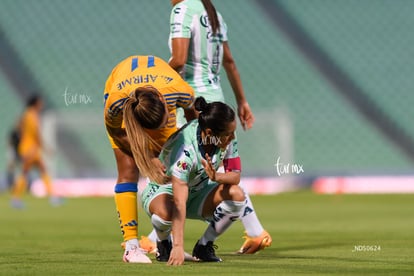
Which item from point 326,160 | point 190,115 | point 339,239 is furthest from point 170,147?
point 326,160

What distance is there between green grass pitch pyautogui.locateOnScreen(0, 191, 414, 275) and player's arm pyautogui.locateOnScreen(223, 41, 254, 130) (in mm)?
1018

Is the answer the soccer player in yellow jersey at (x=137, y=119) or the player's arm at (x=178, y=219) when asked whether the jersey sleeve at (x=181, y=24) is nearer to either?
the soccer player in yellow jersey at (x=137, y=119)

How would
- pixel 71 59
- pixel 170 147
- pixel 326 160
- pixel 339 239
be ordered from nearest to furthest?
pixel 170 147, pixel 339 239, pixel 326 160, pixel 71 59

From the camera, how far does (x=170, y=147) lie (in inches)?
234

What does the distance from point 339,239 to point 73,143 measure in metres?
13.9

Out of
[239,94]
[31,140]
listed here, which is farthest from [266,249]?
[31,140]

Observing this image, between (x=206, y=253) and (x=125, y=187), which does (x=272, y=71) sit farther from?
(x=206, y=253)

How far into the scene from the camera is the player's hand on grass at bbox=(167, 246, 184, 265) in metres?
5.52

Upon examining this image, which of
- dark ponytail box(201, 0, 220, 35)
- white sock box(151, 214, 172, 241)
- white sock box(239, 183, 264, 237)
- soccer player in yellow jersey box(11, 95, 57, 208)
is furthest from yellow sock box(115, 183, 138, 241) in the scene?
soccer player in yellow jersey box(11, 95, 57, 208)

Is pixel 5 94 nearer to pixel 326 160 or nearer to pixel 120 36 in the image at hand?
pixel 120 36

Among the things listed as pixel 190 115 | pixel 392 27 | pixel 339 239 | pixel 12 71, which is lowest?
pixel 339 239

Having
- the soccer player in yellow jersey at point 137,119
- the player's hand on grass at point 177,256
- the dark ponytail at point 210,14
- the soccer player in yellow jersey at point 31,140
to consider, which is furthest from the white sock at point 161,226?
the soccer player in yellow jersey at point 31,140

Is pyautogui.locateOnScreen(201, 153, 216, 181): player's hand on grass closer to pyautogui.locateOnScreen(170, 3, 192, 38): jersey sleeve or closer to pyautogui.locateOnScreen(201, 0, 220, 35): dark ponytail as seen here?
pyautogui.locateOnScreen(170, 3, 192, 38): jersey sleeve

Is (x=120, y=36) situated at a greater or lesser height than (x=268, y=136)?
greater
